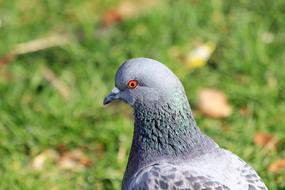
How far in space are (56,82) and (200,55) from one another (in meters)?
1.48

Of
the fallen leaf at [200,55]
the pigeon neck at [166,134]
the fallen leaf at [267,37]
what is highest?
the fallen leaf at [267,37]

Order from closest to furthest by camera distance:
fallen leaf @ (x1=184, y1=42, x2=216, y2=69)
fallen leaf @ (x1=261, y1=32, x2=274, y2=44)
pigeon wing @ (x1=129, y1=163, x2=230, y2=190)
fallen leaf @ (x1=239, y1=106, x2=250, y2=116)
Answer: pigeon wing @ (x1=129, y1=163, x2=230, y2=190) < fallen leaf @ (x1=239, y1=106, x2=250, y2=116) < fallen leaf @ (x1=184, y1=42, x2=216, y2=69) < fallen leaf @ (x1=261, y1=32, x2=274, y2=44)

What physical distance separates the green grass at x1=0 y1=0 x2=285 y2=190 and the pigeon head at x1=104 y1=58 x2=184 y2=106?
4.52 feet

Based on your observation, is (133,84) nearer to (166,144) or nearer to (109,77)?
(166,144)

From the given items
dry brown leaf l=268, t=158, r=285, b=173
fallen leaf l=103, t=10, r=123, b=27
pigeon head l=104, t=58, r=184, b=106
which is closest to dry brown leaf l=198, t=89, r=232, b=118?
dry brown leaf l=268, t=158, r=285, b=173

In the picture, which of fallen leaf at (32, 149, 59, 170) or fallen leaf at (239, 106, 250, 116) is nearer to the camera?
fallen leaf at (32, 149, 59, 170)

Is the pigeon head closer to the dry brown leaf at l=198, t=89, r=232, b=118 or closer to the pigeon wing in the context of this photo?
the pigeon wing

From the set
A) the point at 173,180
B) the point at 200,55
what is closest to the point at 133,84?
the point at 173,180

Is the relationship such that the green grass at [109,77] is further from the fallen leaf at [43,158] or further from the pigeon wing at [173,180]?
the pigeon wing at [173,180]

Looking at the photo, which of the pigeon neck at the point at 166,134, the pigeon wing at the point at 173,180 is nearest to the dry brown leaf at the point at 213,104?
the pigeon neck at the point at 166,134

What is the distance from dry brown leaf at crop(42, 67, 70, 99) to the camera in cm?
768

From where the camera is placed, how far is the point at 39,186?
6.45 meters

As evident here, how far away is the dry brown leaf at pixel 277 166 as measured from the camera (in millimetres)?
6550

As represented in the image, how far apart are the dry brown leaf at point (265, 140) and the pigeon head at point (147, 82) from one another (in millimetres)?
1898
